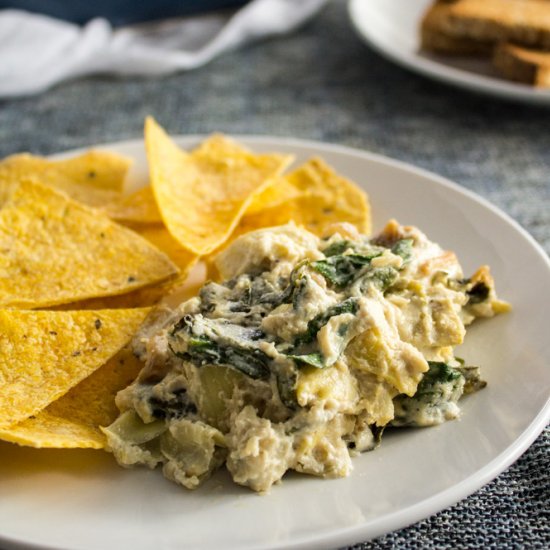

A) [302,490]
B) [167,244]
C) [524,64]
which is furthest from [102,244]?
[524,64]

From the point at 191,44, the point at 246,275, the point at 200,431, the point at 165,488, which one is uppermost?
the point at 246,275

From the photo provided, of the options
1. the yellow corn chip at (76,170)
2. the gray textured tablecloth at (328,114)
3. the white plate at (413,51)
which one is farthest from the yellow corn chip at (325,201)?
the white plate at (413,51)

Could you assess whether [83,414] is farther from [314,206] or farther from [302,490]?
[314,206]

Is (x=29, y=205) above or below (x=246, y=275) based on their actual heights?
below

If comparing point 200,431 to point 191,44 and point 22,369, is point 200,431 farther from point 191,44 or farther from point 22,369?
point 191,44

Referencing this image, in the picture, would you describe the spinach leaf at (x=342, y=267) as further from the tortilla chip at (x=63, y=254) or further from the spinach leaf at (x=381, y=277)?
the tortilla chip at (x=63, y=254)

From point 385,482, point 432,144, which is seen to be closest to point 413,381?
point 385,482

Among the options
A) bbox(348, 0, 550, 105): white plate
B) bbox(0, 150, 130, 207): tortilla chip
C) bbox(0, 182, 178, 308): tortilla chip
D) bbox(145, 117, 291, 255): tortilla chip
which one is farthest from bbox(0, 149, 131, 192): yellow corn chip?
bbox(348, 0, 550, 105): white plate
